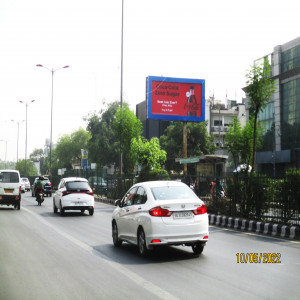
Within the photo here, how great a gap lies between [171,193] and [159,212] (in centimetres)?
66

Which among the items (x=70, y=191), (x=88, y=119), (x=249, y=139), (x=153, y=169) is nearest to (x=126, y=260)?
(x=70, y=191)

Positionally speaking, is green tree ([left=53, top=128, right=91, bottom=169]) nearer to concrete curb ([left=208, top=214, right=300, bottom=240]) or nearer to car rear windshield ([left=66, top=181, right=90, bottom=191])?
car rear windshield ([left=66, top=181, right=90, bottom=191])

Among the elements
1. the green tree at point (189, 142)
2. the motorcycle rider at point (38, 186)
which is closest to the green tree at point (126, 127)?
the motorcycle rider at point (38, 186)

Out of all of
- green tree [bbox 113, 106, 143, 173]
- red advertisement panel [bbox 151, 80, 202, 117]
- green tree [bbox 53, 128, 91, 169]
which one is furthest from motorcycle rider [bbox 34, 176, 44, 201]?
green tree [bbox 53, 128, 91, 169]

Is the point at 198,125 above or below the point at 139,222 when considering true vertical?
above

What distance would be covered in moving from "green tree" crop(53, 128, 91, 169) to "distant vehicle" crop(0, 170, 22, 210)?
227 ft

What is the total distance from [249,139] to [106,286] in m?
21.3

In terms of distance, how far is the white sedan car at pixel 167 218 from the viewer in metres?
9.51

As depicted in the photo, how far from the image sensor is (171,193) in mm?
10055

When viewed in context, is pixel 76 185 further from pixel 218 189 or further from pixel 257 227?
pixel 257 227

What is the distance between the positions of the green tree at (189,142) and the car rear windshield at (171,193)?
46.4 meters

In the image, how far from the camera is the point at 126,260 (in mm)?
9531

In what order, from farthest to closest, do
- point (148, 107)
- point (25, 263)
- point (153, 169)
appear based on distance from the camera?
1. point (148, 107)
2. point (153, 169)
3. point (25, 263)

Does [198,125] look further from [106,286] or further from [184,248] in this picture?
[106,286]
